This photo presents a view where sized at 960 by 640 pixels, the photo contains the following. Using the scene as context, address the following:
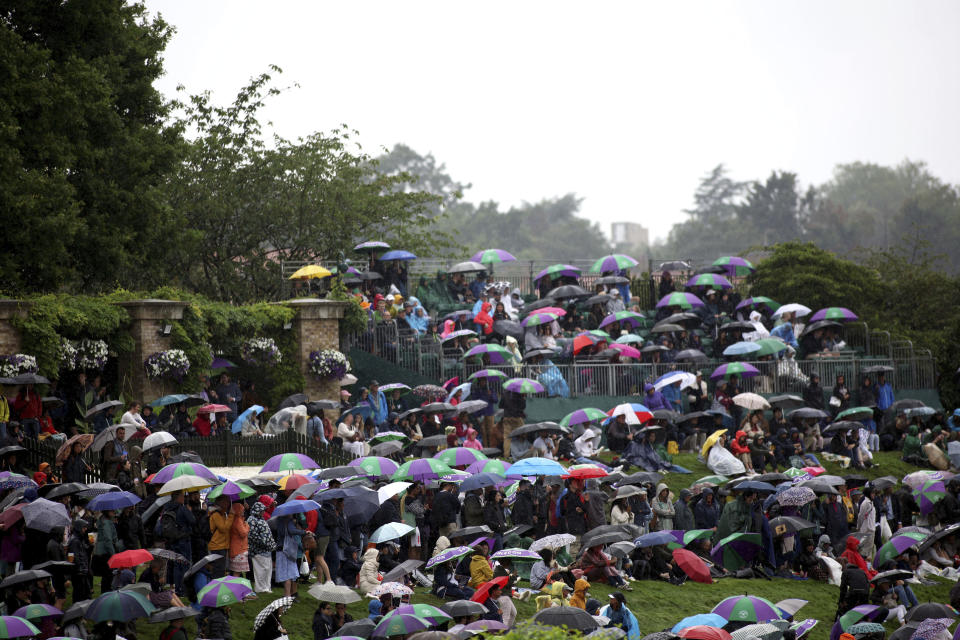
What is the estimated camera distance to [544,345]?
97.3 ft

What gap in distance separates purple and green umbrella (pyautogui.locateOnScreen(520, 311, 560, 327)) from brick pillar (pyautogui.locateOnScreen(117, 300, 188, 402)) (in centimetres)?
860

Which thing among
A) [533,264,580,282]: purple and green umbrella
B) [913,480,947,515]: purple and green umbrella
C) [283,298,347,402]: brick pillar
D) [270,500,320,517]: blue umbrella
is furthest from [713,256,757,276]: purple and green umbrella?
[270,500,320,517]: blue umbrella

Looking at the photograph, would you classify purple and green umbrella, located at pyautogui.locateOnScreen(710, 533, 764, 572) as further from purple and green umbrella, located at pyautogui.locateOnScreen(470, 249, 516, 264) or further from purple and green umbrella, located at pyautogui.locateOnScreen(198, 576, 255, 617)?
purple and green umbrella, located at pyautogui.locateOnScreen(470, 249, 516, 264)

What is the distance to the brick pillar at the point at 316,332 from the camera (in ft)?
94.0

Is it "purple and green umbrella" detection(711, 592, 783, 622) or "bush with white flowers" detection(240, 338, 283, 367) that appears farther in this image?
"bush with white flowers" detection(240, 338, 283, 367)

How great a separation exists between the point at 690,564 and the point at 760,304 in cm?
1727

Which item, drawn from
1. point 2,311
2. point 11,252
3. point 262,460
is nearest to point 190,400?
point 262,460

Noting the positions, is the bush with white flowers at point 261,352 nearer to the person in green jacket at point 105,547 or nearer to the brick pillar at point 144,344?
the brick pillar at point 144,344

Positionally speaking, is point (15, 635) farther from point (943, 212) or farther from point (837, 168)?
point (837, 168)

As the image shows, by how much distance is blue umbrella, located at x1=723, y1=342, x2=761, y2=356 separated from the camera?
Answer: 96.1ft

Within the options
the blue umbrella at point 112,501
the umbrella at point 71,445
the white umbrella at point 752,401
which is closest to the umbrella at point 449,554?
the blue umbrella at point 112,501

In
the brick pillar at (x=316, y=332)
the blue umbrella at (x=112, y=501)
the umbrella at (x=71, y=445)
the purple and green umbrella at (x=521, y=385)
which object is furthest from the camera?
the brick pillar at (x=316, y=332)

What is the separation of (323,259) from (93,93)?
11285 mm

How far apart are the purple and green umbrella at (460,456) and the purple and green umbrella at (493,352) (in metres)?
7.74
